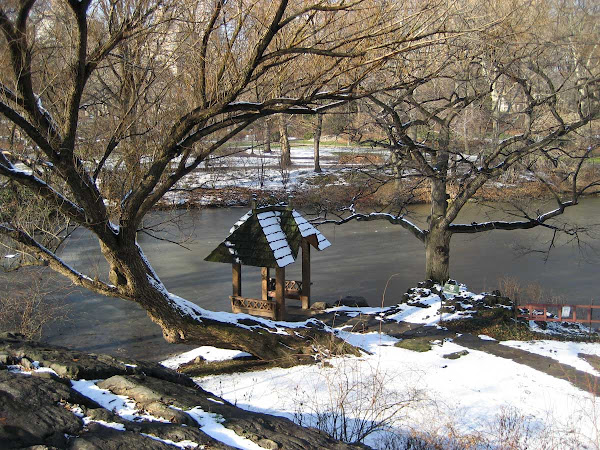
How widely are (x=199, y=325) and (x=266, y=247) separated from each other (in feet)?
11.6

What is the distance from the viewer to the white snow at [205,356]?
9346 millimetres

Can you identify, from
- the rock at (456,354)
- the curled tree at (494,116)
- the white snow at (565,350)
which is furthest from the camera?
the curled tree at (494,116)

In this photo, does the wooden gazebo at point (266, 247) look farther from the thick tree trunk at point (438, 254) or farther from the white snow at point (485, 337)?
the white snow at point (485, 337)

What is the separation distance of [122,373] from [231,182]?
30.4 m

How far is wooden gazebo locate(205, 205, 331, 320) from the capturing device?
37.2 ft

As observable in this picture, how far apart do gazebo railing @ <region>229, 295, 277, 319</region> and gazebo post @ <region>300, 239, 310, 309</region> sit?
124 cm

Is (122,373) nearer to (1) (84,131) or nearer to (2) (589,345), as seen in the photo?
(1) (84,131)

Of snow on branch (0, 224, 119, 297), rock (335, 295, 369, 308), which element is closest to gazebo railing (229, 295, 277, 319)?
rock (335, 295, 369, 308)

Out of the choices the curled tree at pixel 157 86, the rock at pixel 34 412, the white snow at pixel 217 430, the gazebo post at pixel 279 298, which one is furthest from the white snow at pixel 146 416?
the gazebo post at pixel 279 298

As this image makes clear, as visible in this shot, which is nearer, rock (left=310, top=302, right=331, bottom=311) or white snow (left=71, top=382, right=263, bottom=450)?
white snow (left=71, top=382, right=263, bottom=450)

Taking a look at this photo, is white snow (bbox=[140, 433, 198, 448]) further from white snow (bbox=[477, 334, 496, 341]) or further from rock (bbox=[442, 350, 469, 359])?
white snow (bbox=[477, 334, 496, 341])

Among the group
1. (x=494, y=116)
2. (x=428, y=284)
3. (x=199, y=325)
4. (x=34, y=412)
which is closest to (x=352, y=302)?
(x=428, y=284)

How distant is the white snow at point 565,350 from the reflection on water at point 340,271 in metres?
3.29

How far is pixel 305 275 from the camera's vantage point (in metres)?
12.9
